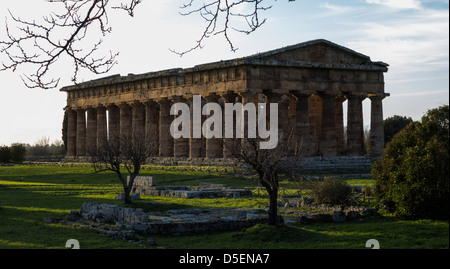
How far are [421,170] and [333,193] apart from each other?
5.09m

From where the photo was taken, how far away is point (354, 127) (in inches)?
1713

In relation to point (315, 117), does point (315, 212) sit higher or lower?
lower

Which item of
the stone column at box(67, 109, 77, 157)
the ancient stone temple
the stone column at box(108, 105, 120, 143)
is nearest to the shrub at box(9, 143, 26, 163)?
the stone column at box(67, 109, 77, 157)

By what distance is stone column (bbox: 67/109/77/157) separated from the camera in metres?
59.0

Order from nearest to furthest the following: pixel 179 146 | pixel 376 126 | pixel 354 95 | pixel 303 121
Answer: pixel 303 121 → pixel 354 95 → pixel 376 126 → pixel 179 146

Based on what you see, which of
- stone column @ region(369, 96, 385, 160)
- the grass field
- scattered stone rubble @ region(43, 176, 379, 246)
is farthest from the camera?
stone column @ region(369, 96, 385, 160)

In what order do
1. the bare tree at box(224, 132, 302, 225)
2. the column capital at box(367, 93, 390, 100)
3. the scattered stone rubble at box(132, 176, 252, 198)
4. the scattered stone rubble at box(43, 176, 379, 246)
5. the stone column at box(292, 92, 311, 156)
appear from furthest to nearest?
1. the column capital at box(367, 93, 390, 100)
2. the stone column at box(292, 92, 311, 156)
3. the scattered stone rubble at box(132, 176, 252, 198)
4. the scattered stone rubble at box(43, 176, 379, 246)
5. the bare tree at box(224, 132, 302, 225)

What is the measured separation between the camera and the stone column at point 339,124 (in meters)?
45.4

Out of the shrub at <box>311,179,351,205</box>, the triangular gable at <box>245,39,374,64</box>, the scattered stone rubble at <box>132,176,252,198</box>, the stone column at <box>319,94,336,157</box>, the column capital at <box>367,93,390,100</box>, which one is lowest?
the scattered stone rubble at <box>132,176,252,198</box>

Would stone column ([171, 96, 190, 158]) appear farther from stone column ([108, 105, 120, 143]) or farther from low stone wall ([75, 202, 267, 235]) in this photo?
low stone wall ([75, 202, 267, 235])

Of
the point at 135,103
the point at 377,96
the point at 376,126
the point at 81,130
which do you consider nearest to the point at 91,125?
the point at 81,130
